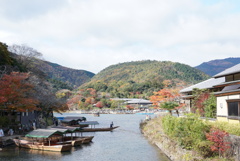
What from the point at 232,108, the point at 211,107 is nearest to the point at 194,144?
the point at 232,108

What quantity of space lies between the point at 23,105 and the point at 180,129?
66.2 ft

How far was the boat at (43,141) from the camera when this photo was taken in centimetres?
2594

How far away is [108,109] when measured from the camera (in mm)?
124375

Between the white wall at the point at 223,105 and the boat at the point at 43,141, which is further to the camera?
the boat at the point at 43,141

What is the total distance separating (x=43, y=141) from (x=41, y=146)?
145 cm

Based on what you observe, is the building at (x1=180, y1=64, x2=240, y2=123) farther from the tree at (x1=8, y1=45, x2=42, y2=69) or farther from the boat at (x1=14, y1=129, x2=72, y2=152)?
the tree at (x1=8, y1=45, x2=42, y2=69)

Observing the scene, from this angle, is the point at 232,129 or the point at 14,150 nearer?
the point at 232,129

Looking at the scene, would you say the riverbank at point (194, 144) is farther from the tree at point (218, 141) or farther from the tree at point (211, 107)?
the tree at point (211, 107)

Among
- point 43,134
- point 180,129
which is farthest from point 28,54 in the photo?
point 180,129

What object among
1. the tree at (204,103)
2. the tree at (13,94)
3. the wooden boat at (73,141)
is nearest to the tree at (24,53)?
the tree at (13,94)

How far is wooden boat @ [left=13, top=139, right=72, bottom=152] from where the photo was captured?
84.2ft

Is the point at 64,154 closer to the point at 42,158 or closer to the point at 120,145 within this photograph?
the point at 42,158

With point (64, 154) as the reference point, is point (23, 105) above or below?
above

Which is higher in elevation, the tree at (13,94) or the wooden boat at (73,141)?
the tree at (13,94)
